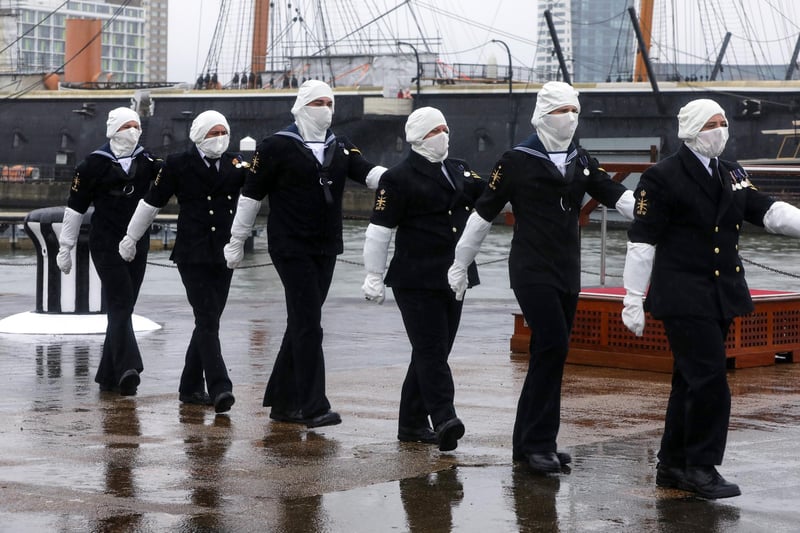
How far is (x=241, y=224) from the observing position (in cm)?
786

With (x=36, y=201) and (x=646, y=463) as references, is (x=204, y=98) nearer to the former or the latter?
(x=36, y=201)

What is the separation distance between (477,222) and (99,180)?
3.36 m

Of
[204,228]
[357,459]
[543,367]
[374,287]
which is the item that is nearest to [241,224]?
[204,228]

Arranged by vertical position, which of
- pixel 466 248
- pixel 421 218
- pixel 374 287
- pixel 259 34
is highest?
pixel 259 34

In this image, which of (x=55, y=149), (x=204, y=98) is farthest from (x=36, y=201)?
(x=204, y=98)

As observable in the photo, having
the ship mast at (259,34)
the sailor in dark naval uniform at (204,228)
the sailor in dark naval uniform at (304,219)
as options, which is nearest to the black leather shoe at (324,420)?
the sailor in dark naval uniform at (304,219)

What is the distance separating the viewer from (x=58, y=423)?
7.78 metres

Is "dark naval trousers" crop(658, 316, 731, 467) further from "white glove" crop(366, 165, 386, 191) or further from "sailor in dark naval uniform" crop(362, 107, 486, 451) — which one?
"white glove" crop(366, 165, 386, 191)

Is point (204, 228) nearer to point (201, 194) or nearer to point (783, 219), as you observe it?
point (201, 194)

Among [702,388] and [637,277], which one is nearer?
[702,388]

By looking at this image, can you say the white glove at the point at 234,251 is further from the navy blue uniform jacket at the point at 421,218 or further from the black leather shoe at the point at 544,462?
the black leather shoe at the point at 544,462

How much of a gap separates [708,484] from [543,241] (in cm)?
135

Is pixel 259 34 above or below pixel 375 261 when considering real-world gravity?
above

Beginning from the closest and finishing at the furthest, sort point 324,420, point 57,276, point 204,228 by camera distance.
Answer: point 324,420
point 204,228
point 57,276
